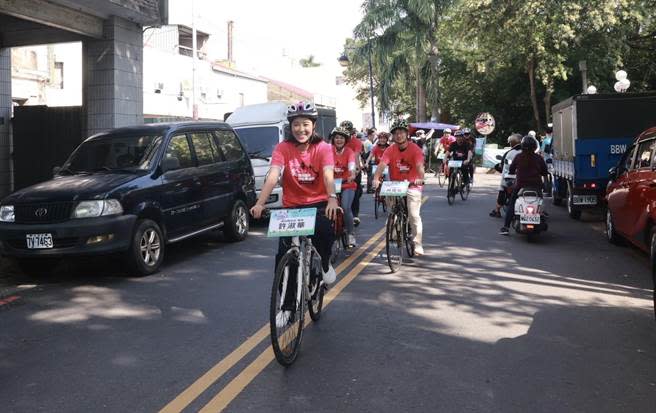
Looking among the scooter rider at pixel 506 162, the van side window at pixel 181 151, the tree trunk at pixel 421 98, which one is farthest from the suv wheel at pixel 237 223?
the tree trunk at pixel 421 98

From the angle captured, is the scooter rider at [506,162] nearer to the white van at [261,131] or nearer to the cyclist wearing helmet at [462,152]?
the cyclist wearing helmet at [462,152]

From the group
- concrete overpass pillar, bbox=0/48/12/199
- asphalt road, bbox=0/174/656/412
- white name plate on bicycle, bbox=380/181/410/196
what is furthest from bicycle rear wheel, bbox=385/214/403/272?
concrete overpass pillar, bbox=0/48/12/199

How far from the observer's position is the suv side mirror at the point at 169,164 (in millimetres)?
8711

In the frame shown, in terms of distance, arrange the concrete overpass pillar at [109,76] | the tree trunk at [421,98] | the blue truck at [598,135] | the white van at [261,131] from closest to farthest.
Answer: the blue truck at [598,135] < the white van at [261,131] < the concrete overpass pillar at [109,76] < the tree trunk at [421,98]

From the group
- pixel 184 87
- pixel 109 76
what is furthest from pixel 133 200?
pixel 184 87

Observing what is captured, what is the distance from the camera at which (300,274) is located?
5062mm

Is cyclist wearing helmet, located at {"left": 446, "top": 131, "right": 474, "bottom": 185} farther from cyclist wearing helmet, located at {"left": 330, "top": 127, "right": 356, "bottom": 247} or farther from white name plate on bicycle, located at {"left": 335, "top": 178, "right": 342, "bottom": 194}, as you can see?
white name plate on bicycle, located at {"left": 335, "top": 178, "right": 342, "bottom": 194}

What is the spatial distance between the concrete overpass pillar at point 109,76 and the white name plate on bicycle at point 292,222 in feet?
32.1

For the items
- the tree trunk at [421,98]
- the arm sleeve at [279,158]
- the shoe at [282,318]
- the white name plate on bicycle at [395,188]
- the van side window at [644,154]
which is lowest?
the shoe at [282,318]

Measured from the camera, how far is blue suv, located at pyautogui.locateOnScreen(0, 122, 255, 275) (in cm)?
766

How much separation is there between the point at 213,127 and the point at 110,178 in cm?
248

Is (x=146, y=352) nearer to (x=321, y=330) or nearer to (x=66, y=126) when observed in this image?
(x=321, y=330)

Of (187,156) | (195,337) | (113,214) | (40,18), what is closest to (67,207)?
(113,214)

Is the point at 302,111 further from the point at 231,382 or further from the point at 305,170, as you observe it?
the point at 231,382
